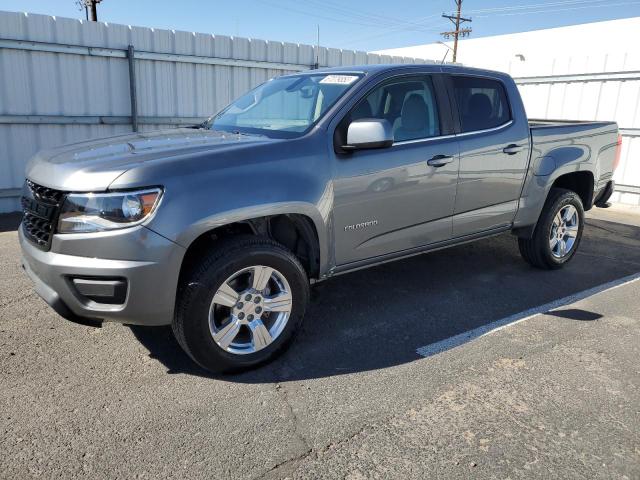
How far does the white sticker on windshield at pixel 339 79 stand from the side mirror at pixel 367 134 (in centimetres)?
54

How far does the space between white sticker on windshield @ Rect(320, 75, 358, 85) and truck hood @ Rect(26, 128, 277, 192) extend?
2.62ft

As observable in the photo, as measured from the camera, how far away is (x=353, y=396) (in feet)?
9.78

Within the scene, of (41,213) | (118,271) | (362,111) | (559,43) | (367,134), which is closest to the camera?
(118,271)

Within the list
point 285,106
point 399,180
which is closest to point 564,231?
point 399,180

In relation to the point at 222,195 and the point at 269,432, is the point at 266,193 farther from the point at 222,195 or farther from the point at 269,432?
the point at 269,432

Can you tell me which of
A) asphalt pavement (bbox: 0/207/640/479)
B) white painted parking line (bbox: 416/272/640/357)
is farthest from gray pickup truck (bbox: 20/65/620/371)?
white painted parking line (bbox: 416/272/640/357)

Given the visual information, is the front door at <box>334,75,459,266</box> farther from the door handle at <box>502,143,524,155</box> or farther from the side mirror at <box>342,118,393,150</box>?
the door handle at <box>502,143,524,155</box>

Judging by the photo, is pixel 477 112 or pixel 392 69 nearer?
pixel 392 69

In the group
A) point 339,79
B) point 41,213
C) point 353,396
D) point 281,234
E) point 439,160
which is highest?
point 339,79

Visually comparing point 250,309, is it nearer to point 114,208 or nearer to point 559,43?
point 114,208

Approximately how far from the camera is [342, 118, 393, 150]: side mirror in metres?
3.37

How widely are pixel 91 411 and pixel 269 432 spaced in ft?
3.17

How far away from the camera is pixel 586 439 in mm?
2627

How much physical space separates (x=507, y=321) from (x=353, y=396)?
1.71m
